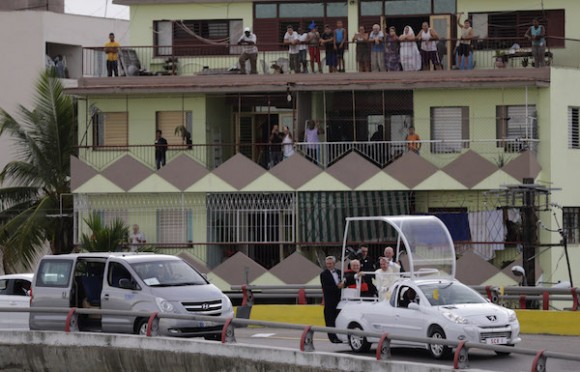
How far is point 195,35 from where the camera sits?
163ft

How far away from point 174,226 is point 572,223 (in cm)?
1194

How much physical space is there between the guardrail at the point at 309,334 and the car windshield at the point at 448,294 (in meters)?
2.51

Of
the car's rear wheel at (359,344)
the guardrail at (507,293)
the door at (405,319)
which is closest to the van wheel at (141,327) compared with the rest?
the car's rear wheel at (359,344)

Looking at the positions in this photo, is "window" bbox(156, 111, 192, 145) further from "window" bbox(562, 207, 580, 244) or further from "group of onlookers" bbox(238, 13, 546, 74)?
"window" bbox(562, 207, 580, 244)

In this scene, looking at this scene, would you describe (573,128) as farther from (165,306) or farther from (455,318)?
(455,318)

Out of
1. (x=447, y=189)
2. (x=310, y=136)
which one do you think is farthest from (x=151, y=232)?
(x=447, y=189)

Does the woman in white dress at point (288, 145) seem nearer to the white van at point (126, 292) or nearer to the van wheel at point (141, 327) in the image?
the white van at point (126, 292)

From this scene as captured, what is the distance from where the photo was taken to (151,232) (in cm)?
4691

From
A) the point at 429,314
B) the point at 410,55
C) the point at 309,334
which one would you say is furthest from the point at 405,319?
the point at 410,55

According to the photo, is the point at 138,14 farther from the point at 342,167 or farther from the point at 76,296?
the point at 76,296

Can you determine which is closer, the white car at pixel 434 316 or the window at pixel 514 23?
the white car at pixel 434 316

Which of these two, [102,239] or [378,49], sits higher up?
[378,49]

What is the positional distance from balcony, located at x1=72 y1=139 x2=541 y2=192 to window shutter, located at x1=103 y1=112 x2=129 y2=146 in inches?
21.1

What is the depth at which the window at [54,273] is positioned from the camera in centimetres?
2916
